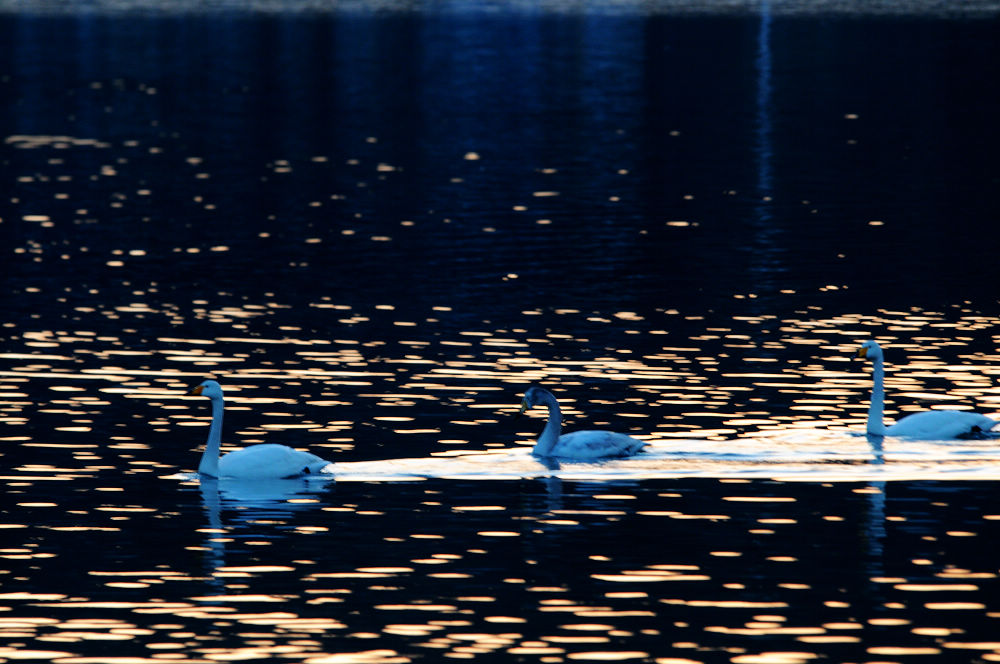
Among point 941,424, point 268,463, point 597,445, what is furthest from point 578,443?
point 941,424

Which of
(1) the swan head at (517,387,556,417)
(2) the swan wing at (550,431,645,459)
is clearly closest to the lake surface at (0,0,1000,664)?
(2) the swan wing at (550,431,645,459)

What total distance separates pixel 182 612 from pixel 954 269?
2861 cm

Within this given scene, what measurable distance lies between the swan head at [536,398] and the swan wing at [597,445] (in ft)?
2.50

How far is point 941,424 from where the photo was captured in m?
27.8

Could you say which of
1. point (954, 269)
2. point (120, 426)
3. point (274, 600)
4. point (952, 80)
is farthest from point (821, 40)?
point (274, 600)

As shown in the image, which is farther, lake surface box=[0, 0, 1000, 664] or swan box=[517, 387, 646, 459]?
swan box=[517, 387, 646, 459]

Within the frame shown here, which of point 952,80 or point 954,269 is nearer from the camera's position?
point 954,269

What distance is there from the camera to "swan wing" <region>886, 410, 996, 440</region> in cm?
2772

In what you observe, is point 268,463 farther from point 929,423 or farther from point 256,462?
point 929,423

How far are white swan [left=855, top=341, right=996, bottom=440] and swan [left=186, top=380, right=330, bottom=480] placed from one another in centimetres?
813

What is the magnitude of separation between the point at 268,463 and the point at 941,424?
9.52 meters

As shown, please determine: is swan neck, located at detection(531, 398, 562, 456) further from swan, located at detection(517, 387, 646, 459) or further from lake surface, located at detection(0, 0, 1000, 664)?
lake surface, located at detection(0, 0, 1000, 664)

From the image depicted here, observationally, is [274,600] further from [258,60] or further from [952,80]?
[258,60]

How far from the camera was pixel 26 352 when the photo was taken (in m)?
35.6
